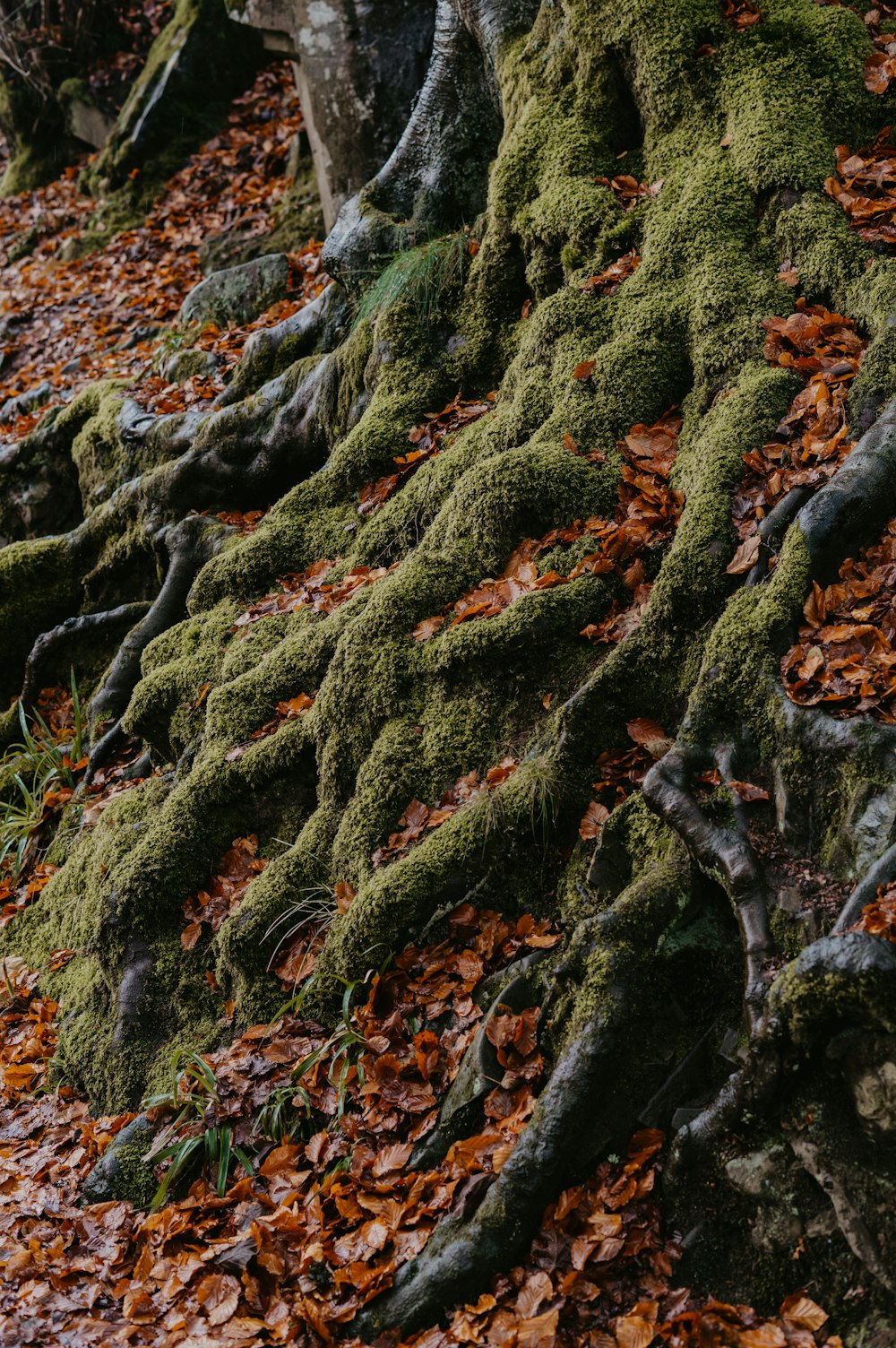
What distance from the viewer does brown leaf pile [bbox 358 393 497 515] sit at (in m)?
5.62

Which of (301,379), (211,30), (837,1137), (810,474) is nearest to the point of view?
(837,1137)

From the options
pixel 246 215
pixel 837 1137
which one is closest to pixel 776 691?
pixel 837 1137

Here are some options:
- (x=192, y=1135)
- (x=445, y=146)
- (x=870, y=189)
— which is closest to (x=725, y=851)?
(x=192, y=1135)

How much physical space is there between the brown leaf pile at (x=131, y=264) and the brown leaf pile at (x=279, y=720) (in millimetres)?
5647

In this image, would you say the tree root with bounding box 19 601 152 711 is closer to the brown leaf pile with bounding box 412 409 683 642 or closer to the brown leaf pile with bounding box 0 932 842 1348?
the brown leaf pile with bounding box 412 409 683 642

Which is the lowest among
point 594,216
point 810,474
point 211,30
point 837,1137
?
point 837,1137

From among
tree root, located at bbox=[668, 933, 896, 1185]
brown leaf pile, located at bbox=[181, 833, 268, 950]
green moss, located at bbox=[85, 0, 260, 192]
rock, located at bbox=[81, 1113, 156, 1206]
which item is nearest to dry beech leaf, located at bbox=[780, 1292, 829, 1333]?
tree root, located at bbox=[668, 933, 896, 1185]

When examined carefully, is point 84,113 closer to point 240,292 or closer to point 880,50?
point 240,292

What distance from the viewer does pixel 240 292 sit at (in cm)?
901

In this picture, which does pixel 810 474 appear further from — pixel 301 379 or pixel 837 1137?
pixel 301 379

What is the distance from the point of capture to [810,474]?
3586mm

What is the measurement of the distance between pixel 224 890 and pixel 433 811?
1.25m

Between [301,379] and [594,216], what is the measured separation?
244cm

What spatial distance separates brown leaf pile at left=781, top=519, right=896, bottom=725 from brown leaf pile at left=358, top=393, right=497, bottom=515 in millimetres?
2728
